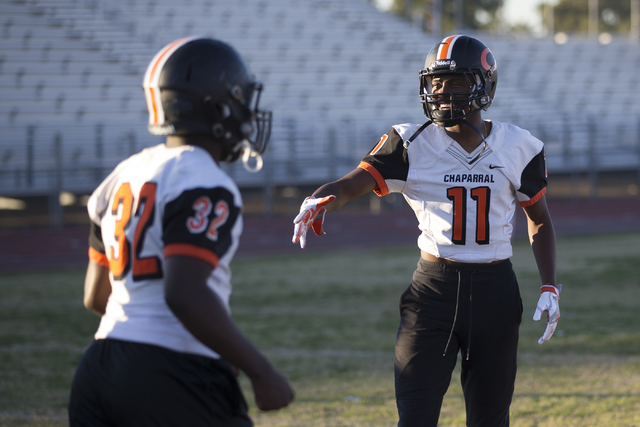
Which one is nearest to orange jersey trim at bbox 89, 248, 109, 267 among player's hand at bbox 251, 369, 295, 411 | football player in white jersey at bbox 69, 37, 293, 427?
football player in white jersey at bbox 69, 37, 293, 427

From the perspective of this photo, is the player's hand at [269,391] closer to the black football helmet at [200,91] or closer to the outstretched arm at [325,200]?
the black football helmet at [200,91]

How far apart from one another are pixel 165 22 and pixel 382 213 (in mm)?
10913

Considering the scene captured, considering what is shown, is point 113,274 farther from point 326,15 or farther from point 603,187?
point 326,15

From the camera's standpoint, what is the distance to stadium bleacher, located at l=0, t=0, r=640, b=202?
15.8 meters

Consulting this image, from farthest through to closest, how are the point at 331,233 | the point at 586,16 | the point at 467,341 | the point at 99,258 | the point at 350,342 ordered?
the point at 586,16
the point at 331,233
the point at 350,342
the point at 467,341
the point at 99,258

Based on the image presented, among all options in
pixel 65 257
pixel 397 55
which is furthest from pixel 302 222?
pixel 397 55

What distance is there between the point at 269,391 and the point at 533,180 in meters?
1.62

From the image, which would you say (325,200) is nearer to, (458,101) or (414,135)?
(414,135)

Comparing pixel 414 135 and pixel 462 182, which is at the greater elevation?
pixel 414 135

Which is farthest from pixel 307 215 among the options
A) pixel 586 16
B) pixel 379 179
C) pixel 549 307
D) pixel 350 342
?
pixel 586 16

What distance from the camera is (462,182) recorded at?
265 cm

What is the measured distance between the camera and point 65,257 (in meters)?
12.6

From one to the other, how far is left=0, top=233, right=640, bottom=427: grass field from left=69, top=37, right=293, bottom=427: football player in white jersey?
7.87 feet

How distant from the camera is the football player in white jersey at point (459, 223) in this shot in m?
2.57
